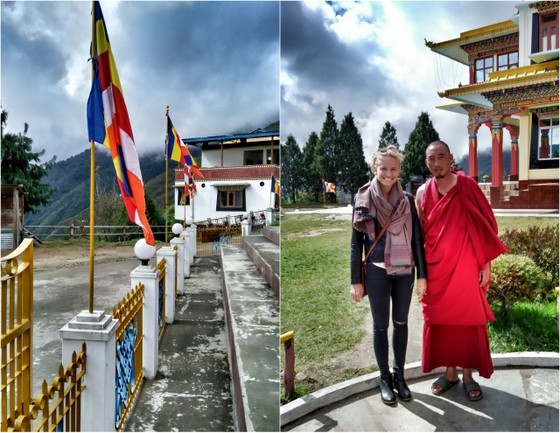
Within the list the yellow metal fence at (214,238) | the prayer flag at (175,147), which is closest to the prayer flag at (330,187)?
the prayer flag at (175,147)

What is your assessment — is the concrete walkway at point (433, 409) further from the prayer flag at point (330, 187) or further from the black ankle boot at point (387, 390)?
the prayer flag at point (330, 187)

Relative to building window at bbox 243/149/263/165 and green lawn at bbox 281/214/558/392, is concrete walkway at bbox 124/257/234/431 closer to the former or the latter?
green lawn at bbox 281/214/558/392

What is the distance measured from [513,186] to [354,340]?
0.93 m

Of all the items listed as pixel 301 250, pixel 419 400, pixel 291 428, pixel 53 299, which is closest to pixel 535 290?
pixel 419 400

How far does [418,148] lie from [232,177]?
544cm

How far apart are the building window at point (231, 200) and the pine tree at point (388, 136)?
5297mm

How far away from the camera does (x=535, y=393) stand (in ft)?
4.32

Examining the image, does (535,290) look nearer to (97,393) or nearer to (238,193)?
(97,393)

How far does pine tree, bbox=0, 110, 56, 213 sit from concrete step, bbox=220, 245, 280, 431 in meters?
7.82

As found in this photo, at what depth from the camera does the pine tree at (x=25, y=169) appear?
908cm

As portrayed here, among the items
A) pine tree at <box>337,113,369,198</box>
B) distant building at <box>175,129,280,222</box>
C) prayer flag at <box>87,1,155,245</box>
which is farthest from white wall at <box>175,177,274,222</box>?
pine tree at <box>337,113,369,198</box>

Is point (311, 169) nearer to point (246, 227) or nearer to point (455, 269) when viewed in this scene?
point (455, 269)

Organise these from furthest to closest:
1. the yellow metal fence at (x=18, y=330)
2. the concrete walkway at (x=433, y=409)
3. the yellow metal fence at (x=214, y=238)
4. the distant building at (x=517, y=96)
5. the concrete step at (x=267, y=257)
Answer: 1. the yellow metal fence at (x=214, y=238)
2. the concrete step at (x=267, y=257)
3. the distant building at (x=517, y=96)
4. the concrete walkway at (x=433, y=409)
5. the yellow metal fence at (x=18, y=330)

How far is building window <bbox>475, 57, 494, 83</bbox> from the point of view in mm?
1625
